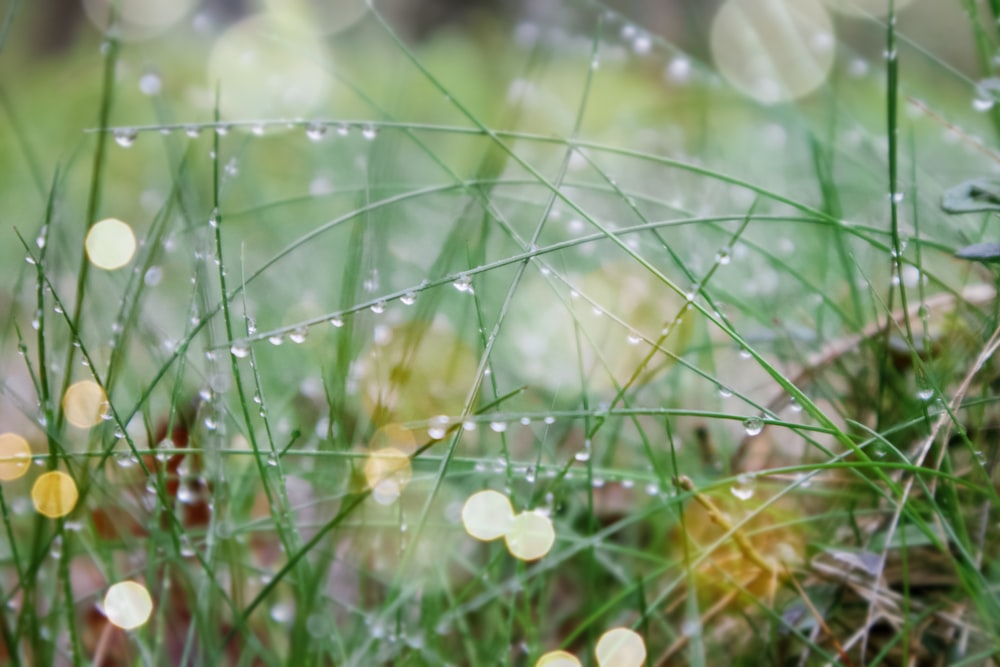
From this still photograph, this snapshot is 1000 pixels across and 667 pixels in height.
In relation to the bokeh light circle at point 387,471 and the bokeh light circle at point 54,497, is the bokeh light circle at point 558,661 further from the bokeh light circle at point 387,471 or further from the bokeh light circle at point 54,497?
the bokeh light circle at point 54,497

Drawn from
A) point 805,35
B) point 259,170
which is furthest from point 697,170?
point 805,35

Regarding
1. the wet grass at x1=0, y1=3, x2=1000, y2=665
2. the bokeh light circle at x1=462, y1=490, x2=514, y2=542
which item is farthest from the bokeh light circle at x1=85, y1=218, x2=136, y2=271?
the bokeh light circle at x1=462, y1=490, x2=514, y2=542

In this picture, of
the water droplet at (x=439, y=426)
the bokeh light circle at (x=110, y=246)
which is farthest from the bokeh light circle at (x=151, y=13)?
the water droplet at (x=439, y=426)

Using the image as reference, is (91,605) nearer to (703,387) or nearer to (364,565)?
(364,565)

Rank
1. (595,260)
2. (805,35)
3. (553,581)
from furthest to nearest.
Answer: (805,35), (595,260), (553,581)

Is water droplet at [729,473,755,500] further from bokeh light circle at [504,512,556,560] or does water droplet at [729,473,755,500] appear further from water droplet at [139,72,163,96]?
water droplet at [139,72,163,96]

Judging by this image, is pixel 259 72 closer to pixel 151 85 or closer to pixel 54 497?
Answer: pixel 151 85
